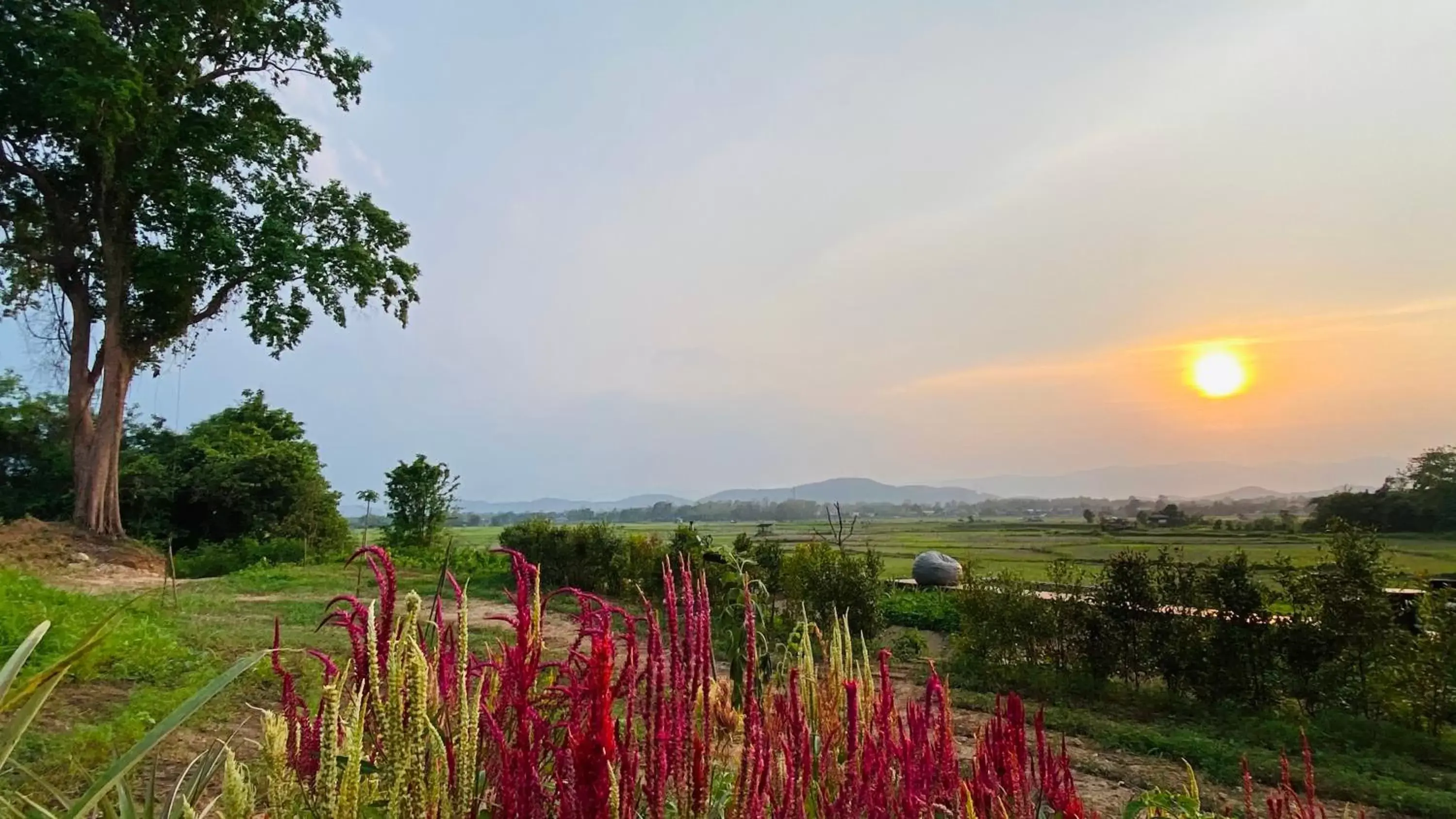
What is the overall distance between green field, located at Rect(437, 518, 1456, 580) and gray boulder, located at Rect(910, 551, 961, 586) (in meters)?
0.57

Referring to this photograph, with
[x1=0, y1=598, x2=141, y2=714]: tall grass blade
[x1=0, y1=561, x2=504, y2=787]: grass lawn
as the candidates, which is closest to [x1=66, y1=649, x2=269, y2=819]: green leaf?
[x1=0, y1=598, x2=141, y2=714]: tall grass blade

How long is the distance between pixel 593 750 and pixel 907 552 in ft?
120

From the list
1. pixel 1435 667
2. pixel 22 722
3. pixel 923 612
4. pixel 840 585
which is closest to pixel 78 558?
pixel 840 585

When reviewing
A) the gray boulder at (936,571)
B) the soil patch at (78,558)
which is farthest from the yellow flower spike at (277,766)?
the gray boulder at (936,571)

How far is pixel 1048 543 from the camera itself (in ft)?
124

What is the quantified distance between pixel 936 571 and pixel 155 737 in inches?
778

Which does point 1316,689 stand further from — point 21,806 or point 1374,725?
point 21,806

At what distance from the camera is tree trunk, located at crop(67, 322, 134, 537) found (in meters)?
17.8

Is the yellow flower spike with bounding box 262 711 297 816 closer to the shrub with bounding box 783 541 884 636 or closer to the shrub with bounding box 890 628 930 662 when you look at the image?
the shrub with bounding box 783 541 884 636

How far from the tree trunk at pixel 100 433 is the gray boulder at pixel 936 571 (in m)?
20.1

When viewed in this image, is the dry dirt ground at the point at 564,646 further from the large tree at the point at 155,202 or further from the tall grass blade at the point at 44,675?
the large tree at the point at 155,202

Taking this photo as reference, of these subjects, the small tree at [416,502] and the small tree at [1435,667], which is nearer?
the small tree at [1435,667]

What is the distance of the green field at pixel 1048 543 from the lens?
35.6ft

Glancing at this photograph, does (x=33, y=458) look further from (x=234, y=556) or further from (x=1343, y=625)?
(x=1343, y=625)
